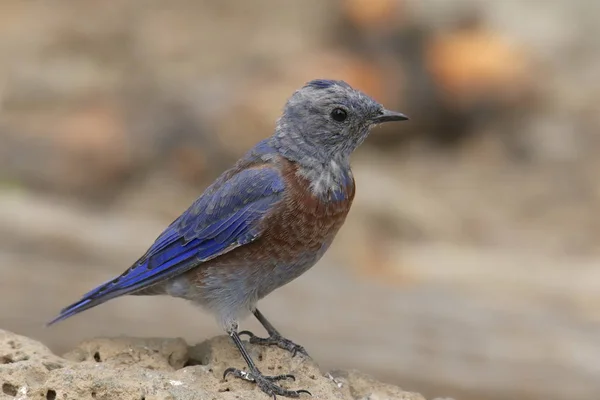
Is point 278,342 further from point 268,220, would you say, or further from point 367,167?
point 367,167

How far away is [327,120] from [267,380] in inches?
64.0

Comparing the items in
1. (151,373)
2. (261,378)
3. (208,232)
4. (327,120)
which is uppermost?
(327,120)

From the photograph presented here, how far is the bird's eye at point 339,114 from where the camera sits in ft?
20.3

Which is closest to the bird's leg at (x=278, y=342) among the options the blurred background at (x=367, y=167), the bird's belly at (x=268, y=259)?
the bird's belly at (x=268, y=259)

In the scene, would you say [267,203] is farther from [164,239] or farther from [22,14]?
[22,14]

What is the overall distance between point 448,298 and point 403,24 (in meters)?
5.61

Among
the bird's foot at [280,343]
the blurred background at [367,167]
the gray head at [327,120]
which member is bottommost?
the bird's foot at [280,343]

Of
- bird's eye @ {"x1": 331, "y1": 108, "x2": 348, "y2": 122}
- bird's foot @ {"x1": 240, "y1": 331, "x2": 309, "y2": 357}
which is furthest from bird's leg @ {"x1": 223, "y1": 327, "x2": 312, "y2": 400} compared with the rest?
bird's eye @ {"x1": 331, "y1": 108, "x2": 348, "y2": 122}

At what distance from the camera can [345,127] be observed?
20.4 ft

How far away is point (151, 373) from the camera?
18.0 ft

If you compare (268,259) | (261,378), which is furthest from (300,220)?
(261,378)

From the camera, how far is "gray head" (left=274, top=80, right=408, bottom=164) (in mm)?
6176

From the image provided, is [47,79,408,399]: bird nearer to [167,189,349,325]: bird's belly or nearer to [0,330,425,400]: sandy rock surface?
[167,189,349,325]: bird's belly

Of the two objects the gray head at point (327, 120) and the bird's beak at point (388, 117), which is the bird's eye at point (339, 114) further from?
the bird's beak at point (388, 117)
